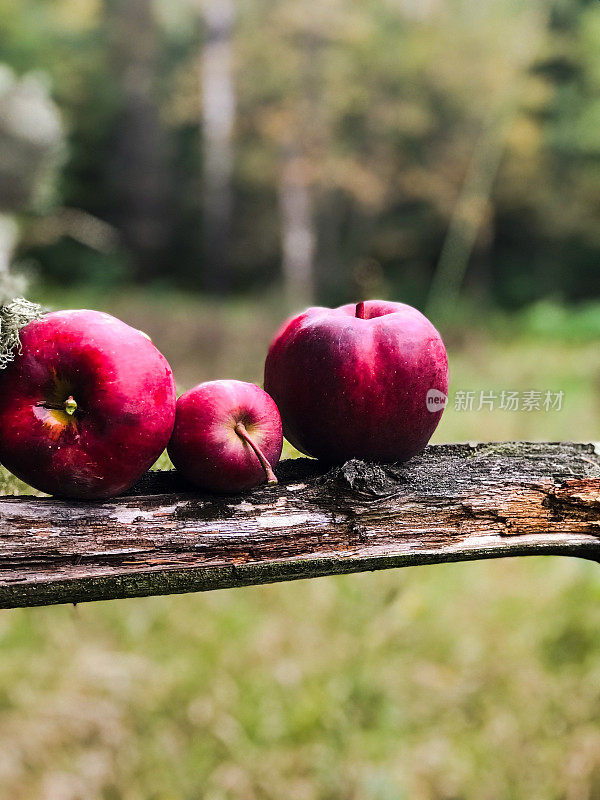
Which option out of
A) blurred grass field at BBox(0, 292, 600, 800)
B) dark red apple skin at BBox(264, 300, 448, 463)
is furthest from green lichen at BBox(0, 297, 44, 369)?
blurred grass field at BBox(0, 292, 600, 800)

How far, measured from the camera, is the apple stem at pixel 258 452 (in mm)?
743

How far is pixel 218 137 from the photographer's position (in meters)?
9.54

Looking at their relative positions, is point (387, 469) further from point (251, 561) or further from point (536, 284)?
point (536, 284)

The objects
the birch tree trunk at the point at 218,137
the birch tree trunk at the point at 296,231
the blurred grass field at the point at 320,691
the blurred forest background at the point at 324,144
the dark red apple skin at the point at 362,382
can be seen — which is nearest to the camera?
the dark red apple skin at the point at 362,382

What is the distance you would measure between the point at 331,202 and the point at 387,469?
8.99 m

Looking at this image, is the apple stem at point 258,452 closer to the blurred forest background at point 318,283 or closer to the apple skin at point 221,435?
the apple skin at point 221,435

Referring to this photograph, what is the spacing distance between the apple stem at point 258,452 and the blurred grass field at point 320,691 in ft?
3.43

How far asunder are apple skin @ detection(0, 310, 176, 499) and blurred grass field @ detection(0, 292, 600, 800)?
1122 millimetres

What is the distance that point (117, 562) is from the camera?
2.31ft

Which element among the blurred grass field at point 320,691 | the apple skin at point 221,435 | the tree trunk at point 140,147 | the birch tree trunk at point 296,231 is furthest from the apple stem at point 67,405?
the tree trunk at point 140,147

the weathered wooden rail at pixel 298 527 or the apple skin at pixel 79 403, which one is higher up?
the apple skin at pixel 79 403

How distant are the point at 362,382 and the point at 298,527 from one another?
0.18m

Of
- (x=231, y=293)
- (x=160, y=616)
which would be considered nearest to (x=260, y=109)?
(x=231, y=293)

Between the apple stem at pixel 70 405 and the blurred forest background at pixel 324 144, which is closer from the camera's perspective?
the apple stem at pixel 70 405
